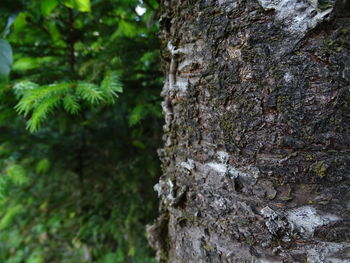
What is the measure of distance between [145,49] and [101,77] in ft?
0.81

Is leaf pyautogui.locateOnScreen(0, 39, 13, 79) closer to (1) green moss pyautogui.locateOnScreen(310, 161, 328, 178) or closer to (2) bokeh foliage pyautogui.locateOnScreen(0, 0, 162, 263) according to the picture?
(2) bokeh foliage pyautogui.locateOnScreen(0, 0, 162, 263)

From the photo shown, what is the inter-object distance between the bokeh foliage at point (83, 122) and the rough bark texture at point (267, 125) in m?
0.40

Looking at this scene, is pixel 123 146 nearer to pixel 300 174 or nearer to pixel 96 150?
pixel 96 150

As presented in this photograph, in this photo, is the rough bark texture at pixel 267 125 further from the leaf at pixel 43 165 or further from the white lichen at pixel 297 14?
the leaf at pixel 43 165

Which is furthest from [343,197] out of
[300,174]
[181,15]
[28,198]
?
[28,198]

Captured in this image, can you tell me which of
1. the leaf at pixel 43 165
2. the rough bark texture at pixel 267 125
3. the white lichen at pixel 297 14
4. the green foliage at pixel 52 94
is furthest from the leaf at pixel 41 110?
the leaf at pixel 43 165

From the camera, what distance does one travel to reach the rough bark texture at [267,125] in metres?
0.47

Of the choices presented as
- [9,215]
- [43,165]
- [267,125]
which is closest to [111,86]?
[267,125]

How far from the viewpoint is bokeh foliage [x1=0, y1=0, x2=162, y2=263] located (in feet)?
3.29

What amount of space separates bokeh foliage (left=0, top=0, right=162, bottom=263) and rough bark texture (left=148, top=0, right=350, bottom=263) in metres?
0.40

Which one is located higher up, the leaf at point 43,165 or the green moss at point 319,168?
the green moss at point 319,168

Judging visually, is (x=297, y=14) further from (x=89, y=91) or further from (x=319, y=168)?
(x=89, y=91)

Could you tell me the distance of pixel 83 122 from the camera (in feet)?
4.79

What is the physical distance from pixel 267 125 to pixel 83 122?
1.19 metres
